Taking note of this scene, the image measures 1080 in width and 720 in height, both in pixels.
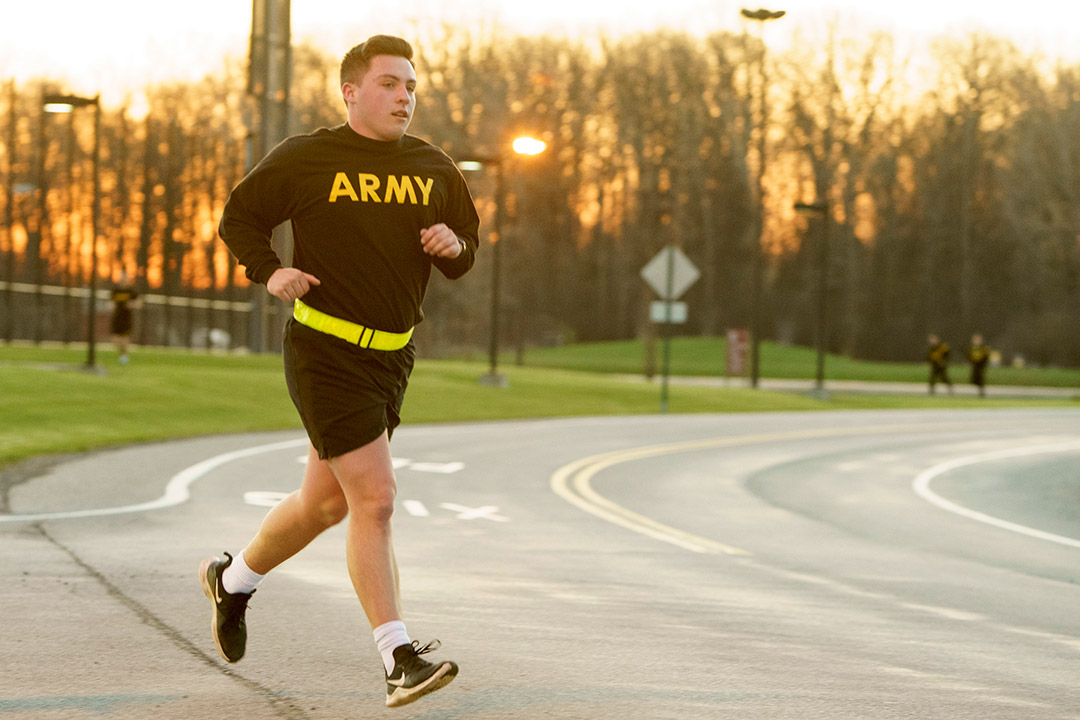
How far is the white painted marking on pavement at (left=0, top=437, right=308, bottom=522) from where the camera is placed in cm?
1039

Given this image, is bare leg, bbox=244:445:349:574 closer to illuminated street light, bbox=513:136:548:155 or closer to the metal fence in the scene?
illuminated street light, bbox=513:136:548:155

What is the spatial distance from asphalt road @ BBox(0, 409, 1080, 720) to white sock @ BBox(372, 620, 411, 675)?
0.70ft

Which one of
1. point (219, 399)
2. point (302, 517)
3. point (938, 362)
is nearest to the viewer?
point (302, 517)

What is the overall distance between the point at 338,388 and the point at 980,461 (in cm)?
1699

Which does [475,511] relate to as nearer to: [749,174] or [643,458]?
[643,458]

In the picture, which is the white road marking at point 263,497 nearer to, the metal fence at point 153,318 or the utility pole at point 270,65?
the metal fence at point 153,318

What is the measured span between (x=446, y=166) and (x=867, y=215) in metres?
71.9

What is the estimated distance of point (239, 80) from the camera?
6025cm

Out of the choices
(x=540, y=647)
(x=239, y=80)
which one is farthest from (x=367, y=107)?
(x=239, y=80)

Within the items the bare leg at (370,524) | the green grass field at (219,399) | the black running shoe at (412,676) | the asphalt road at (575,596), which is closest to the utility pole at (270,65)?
the green grass field at (219,399)

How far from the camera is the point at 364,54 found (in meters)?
5.01

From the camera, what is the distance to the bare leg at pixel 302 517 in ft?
16.6

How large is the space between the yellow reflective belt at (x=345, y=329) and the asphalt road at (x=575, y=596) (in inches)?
45.0

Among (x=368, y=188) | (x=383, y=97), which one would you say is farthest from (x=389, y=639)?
(x=383, y=97)
